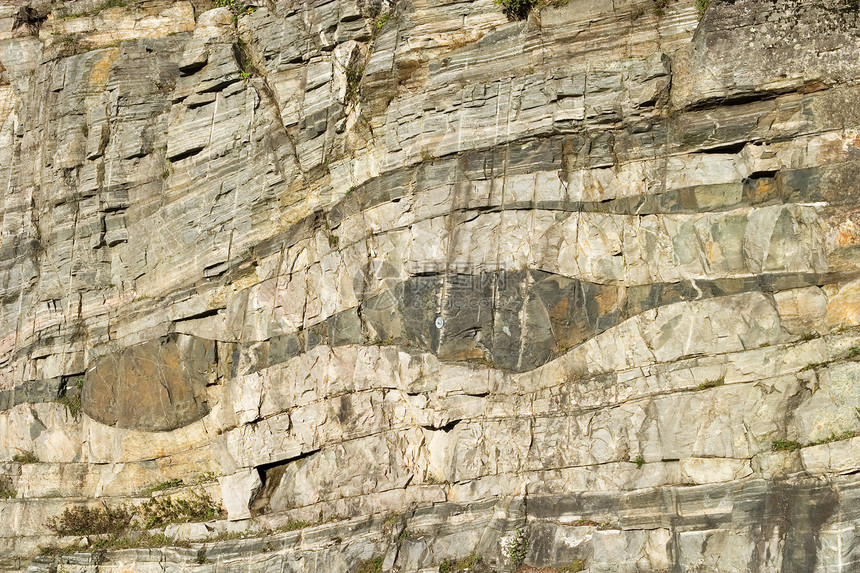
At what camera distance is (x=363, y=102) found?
615 inches

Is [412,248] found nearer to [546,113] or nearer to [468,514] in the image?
[546,113]

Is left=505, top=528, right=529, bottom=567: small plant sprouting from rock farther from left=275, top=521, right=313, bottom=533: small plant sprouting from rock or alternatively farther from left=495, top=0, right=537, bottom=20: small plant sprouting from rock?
Answer: left=495, top=0, right=537, bottom=20: small plant sprouting from rock

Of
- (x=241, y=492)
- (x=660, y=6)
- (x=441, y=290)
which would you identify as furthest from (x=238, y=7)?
(x=241, y=492)

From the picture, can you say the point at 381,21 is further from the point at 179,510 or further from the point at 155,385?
the point at 179,510

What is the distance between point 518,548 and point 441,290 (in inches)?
150

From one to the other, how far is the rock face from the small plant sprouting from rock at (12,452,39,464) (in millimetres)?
64

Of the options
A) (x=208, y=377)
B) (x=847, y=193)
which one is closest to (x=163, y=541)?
(x=208, y=377)

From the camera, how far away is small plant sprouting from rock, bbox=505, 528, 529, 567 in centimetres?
1269

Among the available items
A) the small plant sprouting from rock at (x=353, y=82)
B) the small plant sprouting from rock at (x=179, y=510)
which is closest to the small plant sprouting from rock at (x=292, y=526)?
the small plant sprouting from rock at (x=179, y=510)

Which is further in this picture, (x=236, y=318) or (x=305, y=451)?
(x=236, y=318)

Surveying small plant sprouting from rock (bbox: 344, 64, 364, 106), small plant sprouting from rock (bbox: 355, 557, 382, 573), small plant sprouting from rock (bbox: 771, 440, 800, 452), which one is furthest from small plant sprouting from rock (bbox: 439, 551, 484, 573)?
small plant sprouting from rock (bbox: 344, 64, 364, 106)

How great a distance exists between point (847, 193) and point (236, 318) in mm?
9602

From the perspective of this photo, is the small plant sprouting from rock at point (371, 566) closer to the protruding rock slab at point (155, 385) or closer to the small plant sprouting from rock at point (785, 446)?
the protruding rock slab at point (155, 385)

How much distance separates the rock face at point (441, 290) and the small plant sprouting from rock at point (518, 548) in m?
0.04
